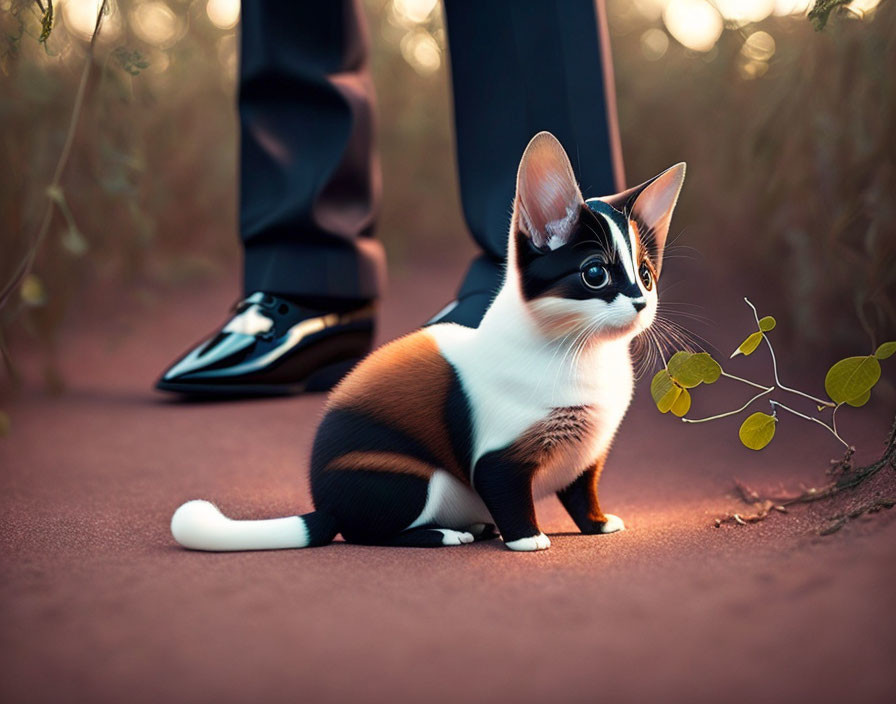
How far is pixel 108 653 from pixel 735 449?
128cm

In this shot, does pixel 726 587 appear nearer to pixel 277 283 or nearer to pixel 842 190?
pixel 842 190

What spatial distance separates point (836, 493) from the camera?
1.26 metres

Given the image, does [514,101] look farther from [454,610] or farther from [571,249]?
[454,610]

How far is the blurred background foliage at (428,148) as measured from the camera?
1884 mm

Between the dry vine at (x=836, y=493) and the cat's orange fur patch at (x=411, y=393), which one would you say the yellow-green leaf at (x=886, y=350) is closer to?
the dry vine at (x=836, y=493)

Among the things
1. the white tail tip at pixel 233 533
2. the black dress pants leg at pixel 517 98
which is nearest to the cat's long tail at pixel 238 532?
the white tail tip at pixel 233 533

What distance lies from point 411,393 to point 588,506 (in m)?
0.29

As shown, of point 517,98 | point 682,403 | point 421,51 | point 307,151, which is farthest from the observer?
point 421,51

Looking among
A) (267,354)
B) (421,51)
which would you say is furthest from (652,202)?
(421,51)

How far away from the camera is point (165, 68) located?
3539 millimetres

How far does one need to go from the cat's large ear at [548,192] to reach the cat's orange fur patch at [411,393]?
0.22 metres

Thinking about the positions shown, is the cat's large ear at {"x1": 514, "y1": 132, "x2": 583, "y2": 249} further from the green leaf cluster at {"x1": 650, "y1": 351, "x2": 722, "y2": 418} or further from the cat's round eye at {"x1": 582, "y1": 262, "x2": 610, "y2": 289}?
the green leaf cluster at {"x1": 650, "y1": 351, "x2": 722, "y2": 418}

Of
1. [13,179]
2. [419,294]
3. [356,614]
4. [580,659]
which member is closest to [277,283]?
[13,179]

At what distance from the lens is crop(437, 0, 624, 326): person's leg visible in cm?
163
